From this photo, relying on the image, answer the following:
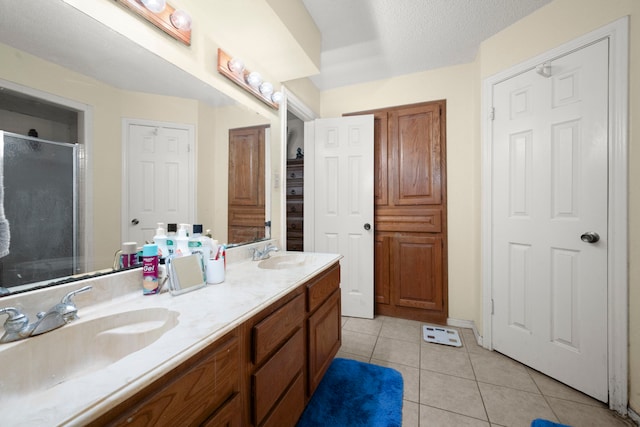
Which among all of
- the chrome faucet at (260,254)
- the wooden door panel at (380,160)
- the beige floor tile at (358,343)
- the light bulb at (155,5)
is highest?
the light bulb at (155,5)

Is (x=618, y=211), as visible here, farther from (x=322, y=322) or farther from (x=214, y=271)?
(x=214, y=271)

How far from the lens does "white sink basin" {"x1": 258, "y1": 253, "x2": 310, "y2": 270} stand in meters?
1.64

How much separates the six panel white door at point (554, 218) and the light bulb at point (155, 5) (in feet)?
7.40

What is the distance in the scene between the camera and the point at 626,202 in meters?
1.36

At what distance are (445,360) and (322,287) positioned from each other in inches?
48.3

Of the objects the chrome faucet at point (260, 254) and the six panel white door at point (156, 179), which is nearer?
the six panel white door at point (156, 179)

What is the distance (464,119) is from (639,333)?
189 centimetres

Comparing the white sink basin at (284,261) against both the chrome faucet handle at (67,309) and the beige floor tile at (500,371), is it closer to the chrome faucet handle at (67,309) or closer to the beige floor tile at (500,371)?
the chrome faucet handle at (67,309)

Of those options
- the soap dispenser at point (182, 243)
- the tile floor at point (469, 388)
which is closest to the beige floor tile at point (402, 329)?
the tile floor at point (469, 388)

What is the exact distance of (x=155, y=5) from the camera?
3.54 feet

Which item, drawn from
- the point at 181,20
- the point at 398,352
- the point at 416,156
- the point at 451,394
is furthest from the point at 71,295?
the point at 416,156

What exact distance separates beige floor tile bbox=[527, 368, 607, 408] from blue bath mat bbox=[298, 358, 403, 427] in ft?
2.91

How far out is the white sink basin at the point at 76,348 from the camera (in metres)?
0.58

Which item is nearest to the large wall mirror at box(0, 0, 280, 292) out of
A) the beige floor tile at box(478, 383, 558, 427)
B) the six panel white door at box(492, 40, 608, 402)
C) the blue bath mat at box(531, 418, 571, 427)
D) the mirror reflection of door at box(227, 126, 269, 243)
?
the mirror reflection of door at box(227, 126, 269, 243)
